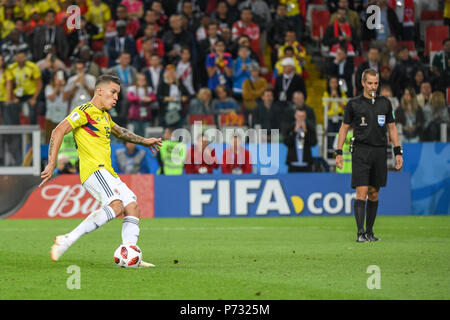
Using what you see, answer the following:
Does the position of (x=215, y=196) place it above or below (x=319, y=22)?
below

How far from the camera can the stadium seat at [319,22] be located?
2441 centimetres

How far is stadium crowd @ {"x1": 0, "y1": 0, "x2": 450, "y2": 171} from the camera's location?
19.6 m

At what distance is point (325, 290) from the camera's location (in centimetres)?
743

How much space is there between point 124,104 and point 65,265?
10752mm

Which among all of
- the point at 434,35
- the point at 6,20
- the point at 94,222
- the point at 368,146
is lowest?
the point at 94,222

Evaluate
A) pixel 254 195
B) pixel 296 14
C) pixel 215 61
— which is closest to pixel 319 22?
pixel 296 14

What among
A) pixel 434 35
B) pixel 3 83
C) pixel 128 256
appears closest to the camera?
pixel 128 256

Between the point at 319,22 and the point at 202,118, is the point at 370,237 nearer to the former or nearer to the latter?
the point at 202,118

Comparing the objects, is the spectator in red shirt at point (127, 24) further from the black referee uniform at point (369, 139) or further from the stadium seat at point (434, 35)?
the black referee uniform at point (369, 139)

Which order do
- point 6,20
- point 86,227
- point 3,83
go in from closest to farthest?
1. point 86,227
2. point 3,83
3. point 6,20

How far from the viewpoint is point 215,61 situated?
21.6 meters

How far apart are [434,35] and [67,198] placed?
11.4 m

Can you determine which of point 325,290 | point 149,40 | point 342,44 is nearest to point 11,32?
point 149,40

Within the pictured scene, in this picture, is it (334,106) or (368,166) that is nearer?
(368,166)
